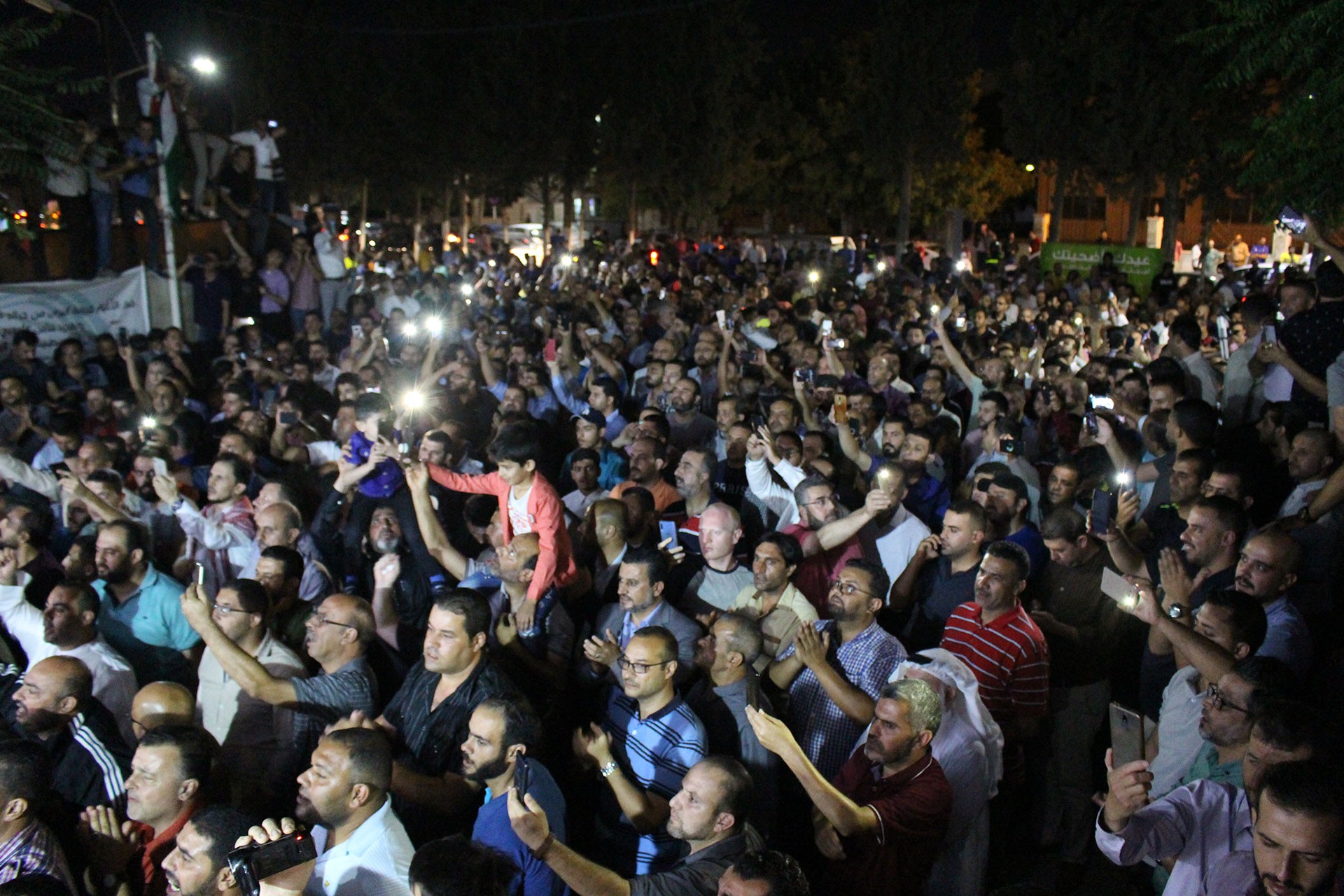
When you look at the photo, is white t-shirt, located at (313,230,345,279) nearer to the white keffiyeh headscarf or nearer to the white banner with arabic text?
the white banner with arabic text

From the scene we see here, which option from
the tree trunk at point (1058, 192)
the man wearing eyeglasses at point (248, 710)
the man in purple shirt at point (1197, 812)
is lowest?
the man wearing eyeglasses at point (248, 710)

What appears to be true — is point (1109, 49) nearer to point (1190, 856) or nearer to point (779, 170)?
point (779, 170)

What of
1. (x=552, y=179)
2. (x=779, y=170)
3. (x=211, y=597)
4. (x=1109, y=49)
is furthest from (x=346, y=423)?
(x=779, y=170)

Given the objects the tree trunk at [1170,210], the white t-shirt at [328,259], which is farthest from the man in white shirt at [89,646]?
the tree trunk at [1170,210]

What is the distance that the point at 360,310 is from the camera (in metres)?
13.8

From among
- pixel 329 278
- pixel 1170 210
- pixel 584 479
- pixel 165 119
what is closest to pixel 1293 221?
pixel 584 479

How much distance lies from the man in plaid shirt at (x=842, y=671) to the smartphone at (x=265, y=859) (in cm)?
189

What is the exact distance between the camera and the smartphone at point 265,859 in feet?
9.64

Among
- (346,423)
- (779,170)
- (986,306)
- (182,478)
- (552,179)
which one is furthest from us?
(779,170)

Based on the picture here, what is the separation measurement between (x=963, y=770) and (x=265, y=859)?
2272mm

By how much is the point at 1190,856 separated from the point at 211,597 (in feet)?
15.7

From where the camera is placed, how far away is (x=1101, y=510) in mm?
6152

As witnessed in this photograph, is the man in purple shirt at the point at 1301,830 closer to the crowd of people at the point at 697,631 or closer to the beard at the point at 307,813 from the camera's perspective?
the crowd of people at the point at 697,631

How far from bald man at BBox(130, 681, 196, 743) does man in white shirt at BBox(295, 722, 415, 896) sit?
2.93ft
